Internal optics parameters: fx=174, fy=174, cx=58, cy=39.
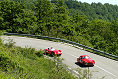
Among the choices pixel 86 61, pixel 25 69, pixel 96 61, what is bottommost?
pixel 96 61

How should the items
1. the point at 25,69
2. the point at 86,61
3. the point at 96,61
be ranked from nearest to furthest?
→ 1. the point at 25,69
2. the point at 86,61
3. the point at 96,61

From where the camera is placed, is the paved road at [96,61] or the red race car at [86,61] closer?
the paved road at [96,61]

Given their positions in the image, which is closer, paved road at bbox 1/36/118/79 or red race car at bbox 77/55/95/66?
paved road at bbox 1/36/118/79

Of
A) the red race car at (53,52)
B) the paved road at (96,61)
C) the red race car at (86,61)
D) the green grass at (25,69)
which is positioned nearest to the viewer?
the green grass at (25,69)

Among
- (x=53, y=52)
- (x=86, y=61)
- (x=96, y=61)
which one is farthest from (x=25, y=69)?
(x=96, y=61)

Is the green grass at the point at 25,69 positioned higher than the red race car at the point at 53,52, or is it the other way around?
the green grass at the point at 25,69

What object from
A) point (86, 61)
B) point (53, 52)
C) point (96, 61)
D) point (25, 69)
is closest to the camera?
point (25, 69)

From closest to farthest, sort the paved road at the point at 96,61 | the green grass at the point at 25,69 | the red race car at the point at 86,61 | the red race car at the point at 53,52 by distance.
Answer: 1. the green grass at the point at 25,69
2. the paved road at the point at 96,61
3. the red race car at the point at 86,61
4. the red race car at the point at 53,52

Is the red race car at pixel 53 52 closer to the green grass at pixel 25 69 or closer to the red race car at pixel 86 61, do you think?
the green grass at pixel 25 69

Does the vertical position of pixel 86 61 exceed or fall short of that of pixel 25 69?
it falls short

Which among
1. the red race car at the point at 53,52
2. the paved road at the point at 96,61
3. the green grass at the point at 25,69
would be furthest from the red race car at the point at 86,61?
the green grass at the point at 25,69

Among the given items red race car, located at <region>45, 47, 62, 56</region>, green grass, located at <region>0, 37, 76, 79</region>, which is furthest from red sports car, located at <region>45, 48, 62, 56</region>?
green grass, located at <region>0, 37, 76, 79</region>

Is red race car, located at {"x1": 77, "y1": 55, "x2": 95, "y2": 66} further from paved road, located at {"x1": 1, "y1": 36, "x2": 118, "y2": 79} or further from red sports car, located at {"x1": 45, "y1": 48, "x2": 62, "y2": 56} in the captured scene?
red sports car, located at {"x1": 45, "y1": 48, "x2": 62, "y2": 56}

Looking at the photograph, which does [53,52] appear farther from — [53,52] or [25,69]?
[25,69]
